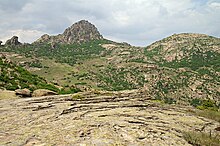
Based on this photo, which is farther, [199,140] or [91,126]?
[91,126]

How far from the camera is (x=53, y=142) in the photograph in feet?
37.2

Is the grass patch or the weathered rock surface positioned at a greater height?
the weathered rock surface

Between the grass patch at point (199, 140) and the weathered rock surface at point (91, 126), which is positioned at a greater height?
the weathered rock surface at point (91, 126)

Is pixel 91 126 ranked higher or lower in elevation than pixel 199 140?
higher

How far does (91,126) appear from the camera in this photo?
13.6m

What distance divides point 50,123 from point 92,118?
107 inches

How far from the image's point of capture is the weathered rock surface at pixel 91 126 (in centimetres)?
1180

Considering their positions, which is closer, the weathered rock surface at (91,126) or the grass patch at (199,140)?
the weathered rock surface at (91,126)

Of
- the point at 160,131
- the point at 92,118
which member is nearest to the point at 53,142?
the point at 92,118

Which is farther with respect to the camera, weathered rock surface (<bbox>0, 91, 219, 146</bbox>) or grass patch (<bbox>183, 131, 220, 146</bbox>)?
grass patch (<bbox>183, 131, 220, 146</bbox>)

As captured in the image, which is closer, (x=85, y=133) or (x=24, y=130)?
(x=85, y=133)

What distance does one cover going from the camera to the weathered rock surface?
11.8 m

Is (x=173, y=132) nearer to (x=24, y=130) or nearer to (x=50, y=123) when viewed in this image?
(x=50, y=123)

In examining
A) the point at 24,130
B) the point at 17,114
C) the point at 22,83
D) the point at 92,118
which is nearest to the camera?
the point at 24,130
